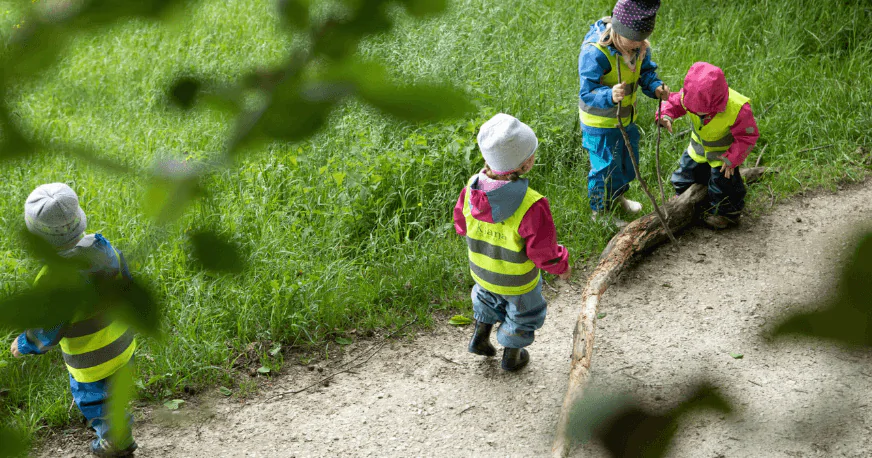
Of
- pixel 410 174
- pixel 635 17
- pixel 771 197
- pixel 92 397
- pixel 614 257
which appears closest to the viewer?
pixel 92 397

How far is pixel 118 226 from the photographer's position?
4.23 m

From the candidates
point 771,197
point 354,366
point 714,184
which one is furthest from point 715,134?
point 354,366

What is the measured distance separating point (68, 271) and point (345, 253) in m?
3.80

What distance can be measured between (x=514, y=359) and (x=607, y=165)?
1.42 metres

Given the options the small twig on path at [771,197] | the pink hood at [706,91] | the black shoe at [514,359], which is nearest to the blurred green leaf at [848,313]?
the black shoe at [514,359]

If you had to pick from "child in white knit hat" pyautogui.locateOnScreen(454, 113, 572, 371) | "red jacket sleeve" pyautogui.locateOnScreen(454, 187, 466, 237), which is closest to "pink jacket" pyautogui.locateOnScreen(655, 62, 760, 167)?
"child in white knit hat" pyautogui.locateOnScreen(454, 113, 572, 371)

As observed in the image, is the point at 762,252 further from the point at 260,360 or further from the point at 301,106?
the point at 301,106

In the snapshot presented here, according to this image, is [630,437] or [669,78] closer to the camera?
[630,437]

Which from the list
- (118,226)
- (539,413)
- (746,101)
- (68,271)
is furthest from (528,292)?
(68,271)

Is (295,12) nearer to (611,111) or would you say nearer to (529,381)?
(529,381)

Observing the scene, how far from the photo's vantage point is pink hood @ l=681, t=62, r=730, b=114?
4160 mm

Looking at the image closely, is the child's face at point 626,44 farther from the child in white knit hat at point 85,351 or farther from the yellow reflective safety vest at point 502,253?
the child in white knit hat at point 85,351

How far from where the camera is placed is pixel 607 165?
181 inches

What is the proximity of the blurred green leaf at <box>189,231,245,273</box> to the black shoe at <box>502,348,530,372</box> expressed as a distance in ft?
9.62
